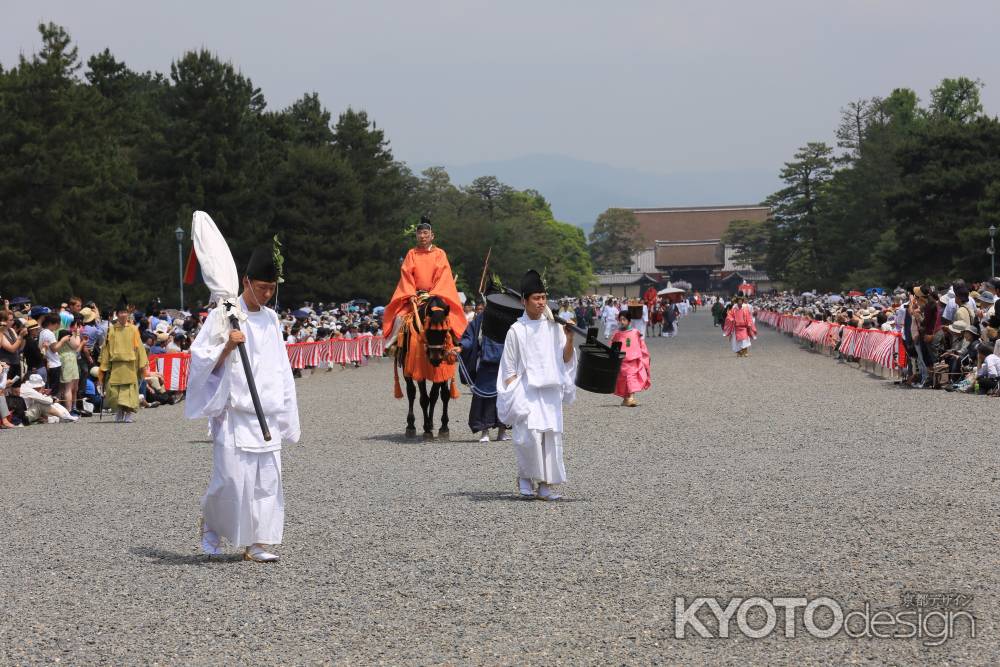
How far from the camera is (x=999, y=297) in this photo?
818 inches

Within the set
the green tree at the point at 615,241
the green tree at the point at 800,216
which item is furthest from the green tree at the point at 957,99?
the green tree at the point at 615,241

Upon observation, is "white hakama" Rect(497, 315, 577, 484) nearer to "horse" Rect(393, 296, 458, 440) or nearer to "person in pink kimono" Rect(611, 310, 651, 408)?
"horse" Rect(393, 296, 458, 440)

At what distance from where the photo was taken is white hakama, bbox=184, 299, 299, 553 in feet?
25.0

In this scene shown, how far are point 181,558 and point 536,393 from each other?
3311 millimetres

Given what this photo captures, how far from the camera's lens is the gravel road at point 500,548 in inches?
224

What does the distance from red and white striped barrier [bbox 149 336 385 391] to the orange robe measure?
6035 millimetres

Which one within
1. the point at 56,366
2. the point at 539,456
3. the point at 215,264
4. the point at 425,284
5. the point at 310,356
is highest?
the point at 215,264

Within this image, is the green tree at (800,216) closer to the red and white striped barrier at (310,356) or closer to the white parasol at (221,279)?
the red and white striped barrier at (310,356)

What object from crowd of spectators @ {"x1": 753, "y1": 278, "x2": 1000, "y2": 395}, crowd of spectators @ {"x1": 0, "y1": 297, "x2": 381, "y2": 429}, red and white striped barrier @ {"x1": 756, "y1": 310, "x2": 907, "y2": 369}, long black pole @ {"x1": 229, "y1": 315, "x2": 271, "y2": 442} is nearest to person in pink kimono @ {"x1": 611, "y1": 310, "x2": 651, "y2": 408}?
crowd of spectators @ {"x1": 753, "y1": 278, "x2": 1000, "y2": 395}

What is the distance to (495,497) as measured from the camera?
1009cm

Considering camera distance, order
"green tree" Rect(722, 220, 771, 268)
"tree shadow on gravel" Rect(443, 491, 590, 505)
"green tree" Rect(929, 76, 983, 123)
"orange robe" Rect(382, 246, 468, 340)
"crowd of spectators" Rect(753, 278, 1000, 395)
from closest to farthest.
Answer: "tree shadow on gravel" Rect(443, 491, 590, 505), "orange robe" Rect(382, 246, 468, 340), "crowd of spectators" Rect(753, 278, 1000, 395), "green tree" Rect(929, 76, 983, 123), "green tree" Rect(722, 220, 771, 268)

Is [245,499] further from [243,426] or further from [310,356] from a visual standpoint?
[310,356]

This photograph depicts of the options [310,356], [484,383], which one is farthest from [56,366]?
[310,356]

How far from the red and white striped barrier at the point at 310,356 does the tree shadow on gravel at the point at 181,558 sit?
12.4 m
